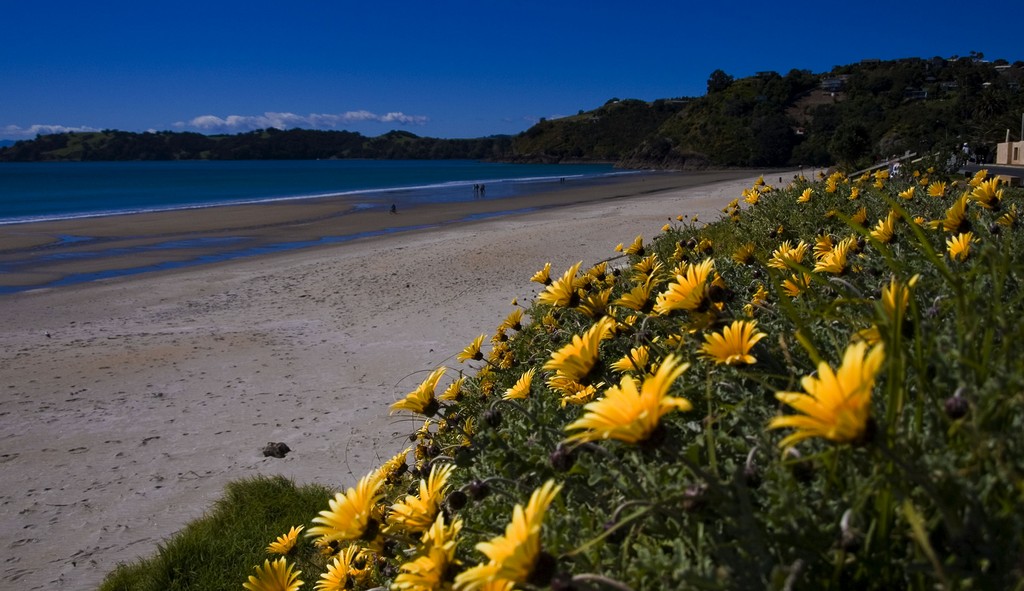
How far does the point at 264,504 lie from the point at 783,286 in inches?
135

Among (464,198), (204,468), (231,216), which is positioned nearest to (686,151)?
(464,198)

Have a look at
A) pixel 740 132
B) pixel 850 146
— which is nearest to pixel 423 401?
pixel 850 146

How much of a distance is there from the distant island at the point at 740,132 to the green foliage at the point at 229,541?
22987 millimetres

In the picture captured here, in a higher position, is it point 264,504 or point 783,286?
point 783,286

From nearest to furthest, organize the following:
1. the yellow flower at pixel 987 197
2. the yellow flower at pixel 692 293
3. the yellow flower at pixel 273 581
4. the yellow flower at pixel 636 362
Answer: the yellow flower at pixel 692 293 → the yellow flower at pixel 273 581 → the yellow flower at pixel 636 362 → the yellow flower at pixel 987 197

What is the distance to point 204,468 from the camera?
18.6ft

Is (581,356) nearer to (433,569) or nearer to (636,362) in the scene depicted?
(636,362)

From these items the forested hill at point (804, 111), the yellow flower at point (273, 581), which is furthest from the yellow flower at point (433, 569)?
the forested hill at point (804, 111)

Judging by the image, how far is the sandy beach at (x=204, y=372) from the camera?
16.9 ft

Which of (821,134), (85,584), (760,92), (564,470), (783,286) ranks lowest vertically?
(85,584)

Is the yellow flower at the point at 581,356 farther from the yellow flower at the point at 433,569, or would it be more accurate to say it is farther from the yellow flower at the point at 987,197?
the yellow flower at the point at 987,197

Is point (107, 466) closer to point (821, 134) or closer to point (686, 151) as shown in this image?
point (821, 134)

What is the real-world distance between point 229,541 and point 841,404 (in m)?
3.96

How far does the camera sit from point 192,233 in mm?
25031
